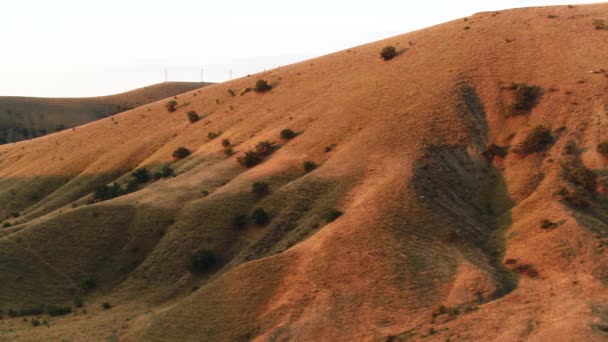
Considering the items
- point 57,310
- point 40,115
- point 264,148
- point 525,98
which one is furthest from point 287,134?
point 40,115

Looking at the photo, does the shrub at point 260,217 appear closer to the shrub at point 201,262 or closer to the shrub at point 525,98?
the shrub at point 201,262

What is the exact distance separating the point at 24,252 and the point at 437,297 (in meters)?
35.8

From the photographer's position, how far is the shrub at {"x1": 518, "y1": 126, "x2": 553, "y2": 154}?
57844 millimetres

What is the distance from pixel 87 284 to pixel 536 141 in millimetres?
41020

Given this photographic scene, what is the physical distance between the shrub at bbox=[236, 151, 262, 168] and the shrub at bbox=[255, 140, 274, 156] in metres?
0.76

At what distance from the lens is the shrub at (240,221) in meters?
56.0

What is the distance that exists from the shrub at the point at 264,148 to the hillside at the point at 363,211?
63 centimetres

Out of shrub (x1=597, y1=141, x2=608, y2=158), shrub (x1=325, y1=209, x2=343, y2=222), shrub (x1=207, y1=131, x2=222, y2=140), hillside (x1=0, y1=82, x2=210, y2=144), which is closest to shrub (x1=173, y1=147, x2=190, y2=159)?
shrub (x1=207, y1=131, x2=222, y2=140)

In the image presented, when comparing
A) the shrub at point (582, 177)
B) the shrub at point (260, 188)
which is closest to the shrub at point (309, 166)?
the shrub at point (260, 188)

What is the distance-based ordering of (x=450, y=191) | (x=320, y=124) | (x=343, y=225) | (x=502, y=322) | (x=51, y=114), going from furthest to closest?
(x=51, y=114), (x=320, y=124), (x=450, y=191), (x=343, y=225), (x=502, y=322)

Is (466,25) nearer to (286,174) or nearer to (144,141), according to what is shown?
(286,174)

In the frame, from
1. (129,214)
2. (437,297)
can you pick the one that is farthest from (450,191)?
(129,214)

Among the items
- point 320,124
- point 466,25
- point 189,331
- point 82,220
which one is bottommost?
point 189,331

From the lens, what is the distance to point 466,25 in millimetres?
88812
